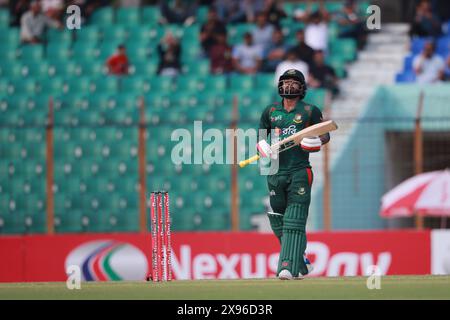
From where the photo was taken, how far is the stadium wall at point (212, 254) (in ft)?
60.8

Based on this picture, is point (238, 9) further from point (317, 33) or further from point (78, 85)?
point (78, 85)

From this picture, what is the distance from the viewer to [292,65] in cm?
2242

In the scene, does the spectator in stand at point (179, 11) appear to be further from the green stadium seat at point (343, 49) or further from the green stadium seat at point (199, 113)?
the green stadium seat at point (199, 113)

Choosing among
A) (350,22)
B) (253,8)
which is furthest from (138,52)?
(350,22)

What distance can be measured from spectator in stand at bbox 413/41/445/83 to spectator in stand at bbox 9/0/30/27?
26.2ft

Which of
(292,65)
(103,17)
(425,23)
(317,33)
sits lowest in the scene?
(292,65)

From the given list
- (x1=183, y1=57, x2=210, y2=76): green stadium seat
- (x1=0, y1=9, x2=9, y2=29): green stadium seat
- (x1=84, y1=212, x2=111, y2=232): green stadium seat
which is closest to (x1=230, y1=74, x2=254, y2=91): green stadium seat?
(x1=183, y1=57, x2=210, y2=76): green stadium seat

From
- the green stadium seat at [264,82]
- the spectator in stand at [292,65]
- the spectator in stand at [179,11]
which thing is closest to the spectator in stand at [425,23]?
the spectator in stand at [292,65]

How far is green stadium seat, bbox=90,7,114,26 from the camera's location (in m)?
25.2

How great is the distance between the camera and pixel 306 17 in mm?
24016

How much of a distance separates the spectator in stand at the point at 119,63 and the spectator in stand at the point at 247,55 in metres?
2.09

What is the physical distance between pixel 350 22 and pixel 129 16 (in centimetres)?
451
